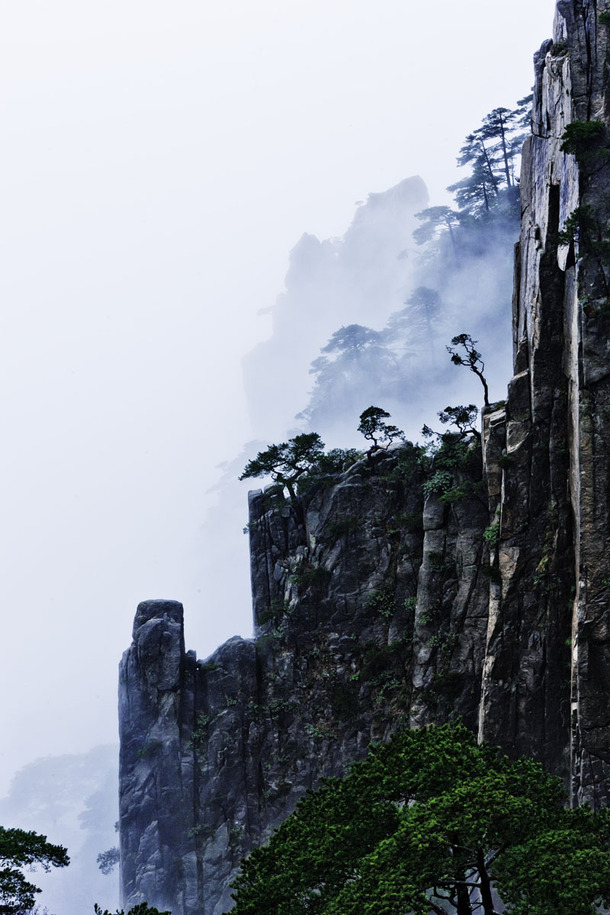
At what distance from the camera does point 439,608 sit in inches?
1417

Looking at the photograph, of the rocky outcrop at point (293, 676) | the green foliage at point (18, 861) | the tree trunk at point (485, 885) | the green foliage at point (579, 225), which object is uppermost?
the green foliage at point (579, 225)

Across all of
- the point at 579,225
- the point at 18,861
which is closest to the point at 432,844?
the point at 18,861

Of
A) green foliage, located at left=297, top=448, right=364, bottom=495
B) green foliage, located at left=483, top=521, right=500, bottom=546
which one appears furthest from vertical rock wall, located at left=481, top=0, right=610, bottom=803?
green foliage, located at left=297, top=448, right=364, bottom=495

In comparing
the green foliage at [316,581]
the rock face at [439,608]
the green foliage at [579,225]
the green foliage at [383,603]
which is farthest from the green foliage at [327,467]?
the green foliage at [579,225]

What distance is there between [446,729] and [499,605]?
12.3m

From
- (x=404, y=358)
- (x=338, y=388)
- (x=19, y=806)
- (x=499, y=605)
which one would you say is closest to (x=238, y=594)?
(x=19, y=806)

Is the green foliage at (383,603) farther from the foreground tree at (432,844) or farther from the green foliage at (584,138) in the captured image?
the green foliage at (584,138)

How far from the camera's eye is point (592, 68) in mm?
30047

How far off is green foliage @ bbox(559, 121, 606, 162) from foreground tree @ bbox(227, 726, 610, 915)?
22.7 metres

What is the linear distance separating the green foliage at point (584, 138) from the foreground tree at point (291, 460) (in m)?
19.9

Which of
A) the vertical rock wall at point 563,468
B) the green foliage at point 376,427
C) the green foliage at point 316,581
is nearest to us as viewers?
the vertical rock wall at point 563,468

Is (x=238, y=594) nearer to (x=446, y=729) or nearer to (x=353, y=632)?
(x=353, y=632)

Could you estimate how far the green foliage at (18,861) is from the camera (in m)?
18.1

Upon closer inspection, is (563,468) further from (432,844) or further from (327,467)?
(432,844)
